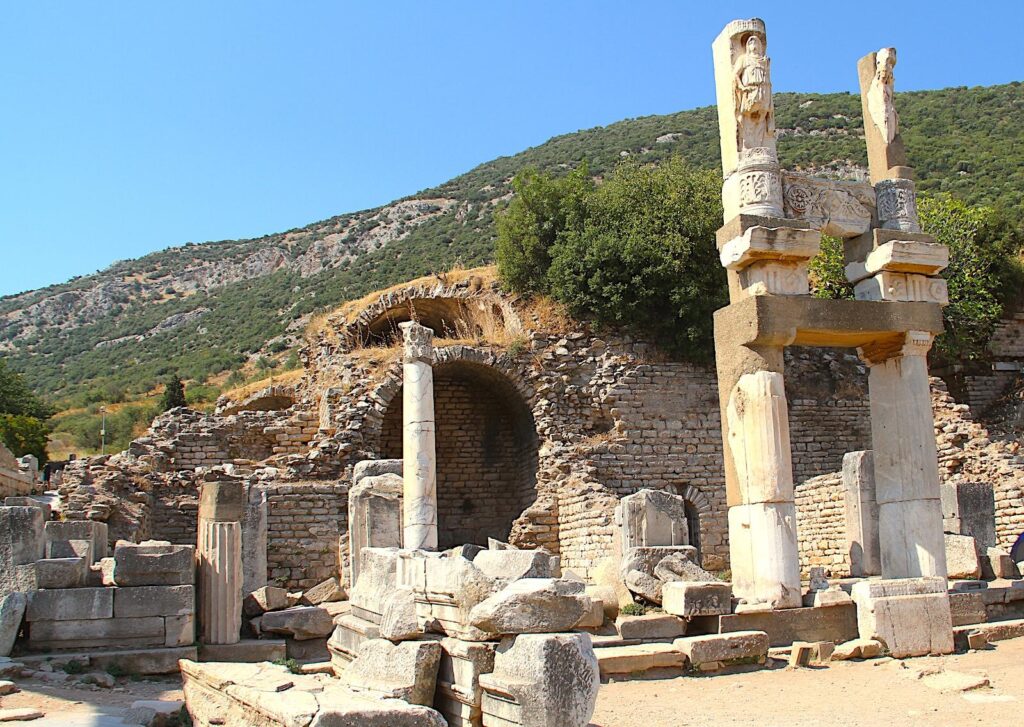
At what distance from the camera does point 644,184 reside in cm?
2247

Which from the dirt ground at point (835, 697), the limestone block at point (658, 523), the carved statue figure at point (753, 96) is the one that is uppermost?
the carved statue figure at point (753, 96)

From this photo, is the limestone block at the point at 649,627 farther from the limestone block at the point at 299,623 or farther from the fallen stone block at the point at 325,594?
the fallen stone block at the point at 325,594

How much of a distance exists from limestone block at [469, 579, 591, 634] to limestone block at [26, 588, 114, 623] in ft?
20.1

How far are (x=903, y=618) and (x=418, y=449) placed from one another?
697 cm

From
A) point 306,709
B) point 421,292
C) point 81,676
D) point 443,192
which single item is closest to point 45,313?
point 443,192

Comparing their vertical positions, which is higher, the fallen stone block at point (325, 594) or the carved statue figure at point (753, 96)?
the carved statue figure at point (753, 96)

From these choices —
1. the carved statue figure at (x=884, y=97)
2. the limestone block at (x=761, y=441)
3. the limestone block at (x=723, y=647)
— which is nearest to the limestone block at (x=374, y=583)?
the limestone block at (x=723, y=647)

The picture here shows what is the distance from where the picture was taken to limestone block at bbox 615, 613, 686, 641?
31.8 ft

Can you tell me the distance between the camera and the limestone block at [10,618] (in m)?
9.80

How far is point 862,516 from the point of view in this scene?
13.8 m

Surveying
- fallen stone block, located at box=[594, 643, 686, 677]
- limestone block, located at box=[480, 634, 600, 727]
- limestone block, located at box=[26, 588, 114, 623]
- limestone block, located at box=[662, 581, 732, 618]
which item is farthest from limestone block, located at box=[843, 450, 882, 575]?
limestone block, located at box=[26, 588, 114, 623]

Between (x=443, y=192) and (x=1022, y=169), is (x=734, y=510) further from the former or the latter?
(x=443, y=192)

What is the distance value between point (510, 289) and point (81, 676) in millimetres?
14455

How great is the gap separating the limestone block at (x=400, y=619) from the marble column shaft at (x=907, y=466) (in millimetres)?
6615
